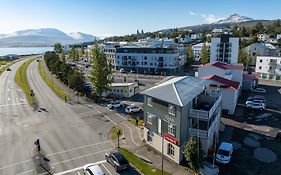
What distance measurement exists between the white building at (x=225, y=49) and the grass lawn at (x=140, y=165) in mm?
77861

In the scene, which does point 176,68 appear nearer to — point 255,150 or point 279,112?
point 279,112

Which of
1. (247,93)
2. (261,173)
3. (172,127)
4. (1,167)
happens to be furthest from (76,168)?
(247,93)

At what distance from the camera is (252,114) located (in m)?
47.1


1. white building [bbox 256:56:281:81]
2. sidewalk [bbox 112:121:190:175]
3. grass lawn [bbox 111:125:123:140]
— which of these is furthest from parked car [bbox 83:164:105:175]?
white building [bbox 256:56:281:81]

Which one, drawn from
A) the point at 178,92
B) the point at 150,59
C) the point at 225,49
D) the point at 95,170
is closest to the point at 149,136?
the point at 178,92

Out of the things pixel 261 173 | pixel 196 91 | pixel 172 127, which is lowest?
pixel 261 173

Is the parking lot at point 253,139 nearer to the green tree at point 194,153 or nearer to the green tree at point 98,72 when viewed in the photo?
the green tree at point 194,153

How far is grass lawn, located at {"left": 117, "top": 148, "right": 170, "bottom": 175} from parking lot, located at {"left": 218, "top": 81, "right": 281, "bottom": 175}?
7.75 meters

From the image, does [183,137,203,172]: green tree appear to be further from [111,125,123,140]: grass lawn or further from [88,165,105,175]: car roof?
[111,125,123,140]: grass lawn

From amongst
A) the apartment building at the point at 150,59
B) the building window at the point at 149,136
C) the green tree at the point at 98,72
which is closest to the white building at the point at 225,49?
the apartment building at the point at 150,59

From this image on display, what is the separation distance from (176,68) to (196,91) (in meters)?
69.1

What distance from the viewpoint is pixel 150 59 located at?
333 feet

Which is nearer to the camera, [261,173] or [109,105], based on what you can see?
[261,173]

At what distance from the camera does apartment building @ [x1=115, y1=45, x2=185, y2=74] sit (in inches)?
3883
